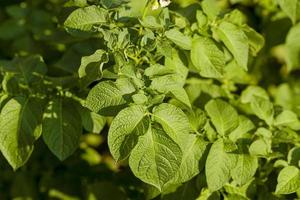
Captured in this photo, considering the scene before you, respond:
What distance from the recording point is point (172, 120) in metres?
1.79

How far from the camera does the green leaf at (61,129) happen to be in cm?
204

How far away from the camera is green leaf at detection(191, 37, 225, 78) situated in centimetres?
210

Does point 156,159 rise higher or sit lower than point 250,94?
higher

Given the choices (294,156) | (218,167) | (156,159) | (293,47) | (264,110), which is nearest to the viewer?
(156,159)

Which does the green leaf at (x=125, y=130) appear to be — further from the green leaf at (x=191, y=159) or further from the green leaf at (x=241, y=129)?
the green leaf at (x=241, y=129)

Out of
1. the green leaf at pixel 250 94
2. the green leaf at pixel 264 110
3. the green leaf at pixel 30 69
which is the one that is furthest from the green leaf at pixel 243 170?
the green leaf at pixel 30 69

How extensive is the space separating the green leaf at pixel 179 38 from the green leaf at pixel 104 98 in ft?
0.85

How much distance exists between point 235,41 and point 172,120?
0.48 meters

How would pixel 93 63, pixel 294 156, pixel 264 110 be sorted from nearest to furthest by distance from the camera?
pixel 93 63 → pixel 294 156 → pixel 264 110

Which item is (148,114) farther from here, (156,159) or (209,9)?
(209,9)

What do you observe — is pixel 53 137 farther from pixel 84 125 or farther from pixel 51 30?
pixel 51 30

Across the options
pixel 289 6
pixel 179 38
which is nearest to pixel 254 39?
pixel 289 6

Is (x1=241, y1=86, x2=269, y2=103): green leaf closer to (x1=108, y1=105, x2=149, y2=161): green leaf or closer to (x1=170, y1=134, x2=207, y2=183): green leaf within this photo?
(x1=170, y1=134, x2=207, y2=183): green leaf

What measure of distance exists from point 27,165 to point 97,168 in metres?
0.30
